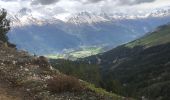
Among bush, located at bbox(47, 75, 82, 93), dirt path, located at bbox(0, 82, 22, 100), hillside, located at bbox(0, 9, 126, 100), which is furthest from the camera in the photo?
bush, located at bbox(47, 75, 82, 93)

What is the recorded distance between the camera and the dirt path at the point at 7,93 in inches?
1252

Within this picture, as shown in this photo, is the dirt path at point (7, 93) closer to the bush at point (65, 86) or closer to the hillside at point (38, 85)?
the hillside at point (38, 85)

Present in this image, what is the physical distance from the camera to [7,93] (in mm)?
33531

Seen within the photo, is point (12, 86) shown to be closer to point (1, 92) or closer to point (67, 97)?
point (1, 92)

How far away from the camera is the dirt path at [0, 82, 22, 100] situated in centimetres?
3180

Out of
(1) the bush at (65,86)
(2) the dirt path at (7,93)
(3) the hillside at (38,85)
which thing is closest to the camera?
(3) the hillside at (38,85)

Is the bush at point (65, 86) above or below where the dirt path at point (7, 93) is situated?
above

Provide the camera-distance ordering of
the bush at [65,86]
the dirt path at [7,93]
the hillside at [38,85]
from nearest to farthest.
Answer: the hillside at [38,85] < the dirt path at [7,93] < the bush at [65,86]

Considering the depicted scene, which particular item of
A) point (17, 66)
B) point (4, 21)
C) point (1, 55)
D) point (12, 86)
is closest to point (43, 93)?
point (12, 86)

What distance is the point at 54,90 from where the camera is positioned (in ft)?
106

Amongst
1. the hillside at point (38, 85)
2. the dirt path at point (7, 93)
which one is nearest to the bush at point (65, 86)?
the hillside at point (38, 85)

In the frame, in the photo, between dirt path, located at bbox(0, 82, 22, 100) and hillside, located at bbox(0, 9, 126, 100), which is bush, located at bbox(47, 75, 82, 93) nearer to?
hillside, located at bbox(0, 9, 126, 100)

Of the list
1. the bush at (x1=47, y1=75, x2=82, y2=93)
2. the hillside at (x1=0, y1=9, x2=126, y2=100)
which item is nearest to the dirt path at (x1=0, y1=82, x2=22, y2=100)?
the hillside at (x1=0, y1=9, x2=126, y2=100)

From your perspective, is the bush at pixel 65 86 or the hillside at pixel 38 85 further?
the bush at pixel 65 86
